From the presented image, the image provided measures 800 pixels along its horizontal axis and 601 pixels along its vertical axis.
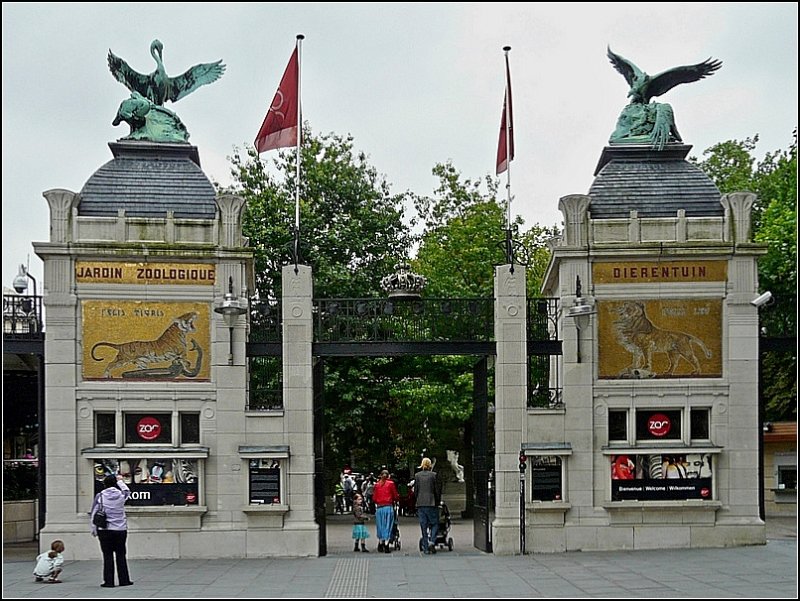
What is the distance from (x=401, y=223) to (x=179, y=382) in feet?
64.6

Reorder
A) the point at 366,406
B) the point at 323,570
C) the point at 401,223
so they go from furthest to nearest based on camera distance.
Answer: the point at 401,223 < the point at 366,406 < the point at 323,570

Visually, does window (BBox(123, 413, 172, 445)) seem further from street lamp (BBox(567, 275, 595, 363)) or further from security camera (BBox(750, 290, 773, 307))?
security camera (BBox(750, 290, 773, 307))

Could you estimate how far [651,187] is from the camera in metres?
21.1

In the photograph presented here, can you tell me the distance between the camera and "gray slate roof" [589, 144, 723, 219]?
20.9 meters

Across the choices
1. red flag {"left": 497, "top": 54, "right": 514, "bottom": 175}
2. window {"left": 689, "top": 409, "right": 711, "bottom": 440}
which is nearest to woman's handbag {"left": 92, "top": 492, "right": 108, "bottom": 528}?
red flag {"left": 497, "top": 54, "right": 514, "bottom": 175}

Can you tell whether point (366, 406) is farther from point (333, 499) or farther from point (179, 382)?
point (179, 382)

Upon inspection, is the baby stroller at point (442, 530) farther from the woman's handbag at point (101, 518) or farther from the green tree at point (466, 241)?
the green tree at point (466, 241)

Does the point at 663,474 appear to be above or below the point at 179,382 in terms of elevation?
below

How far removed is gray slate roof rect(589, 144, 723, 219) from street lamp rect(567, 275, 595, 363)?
1.58 metres

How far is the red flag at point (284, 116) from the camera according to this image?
21.3 metres

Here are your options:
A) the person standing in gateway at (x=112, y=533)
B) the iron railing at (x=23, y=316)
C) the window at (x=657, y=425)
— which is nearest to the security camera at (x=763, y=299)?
the window at (x=657, y=425)

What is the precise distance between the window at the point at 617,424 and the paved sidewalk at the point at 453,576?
2.14 m

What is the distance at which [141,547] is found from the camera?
19.9m

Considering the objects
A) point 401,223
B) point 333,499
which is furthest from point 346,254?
point 333,499
